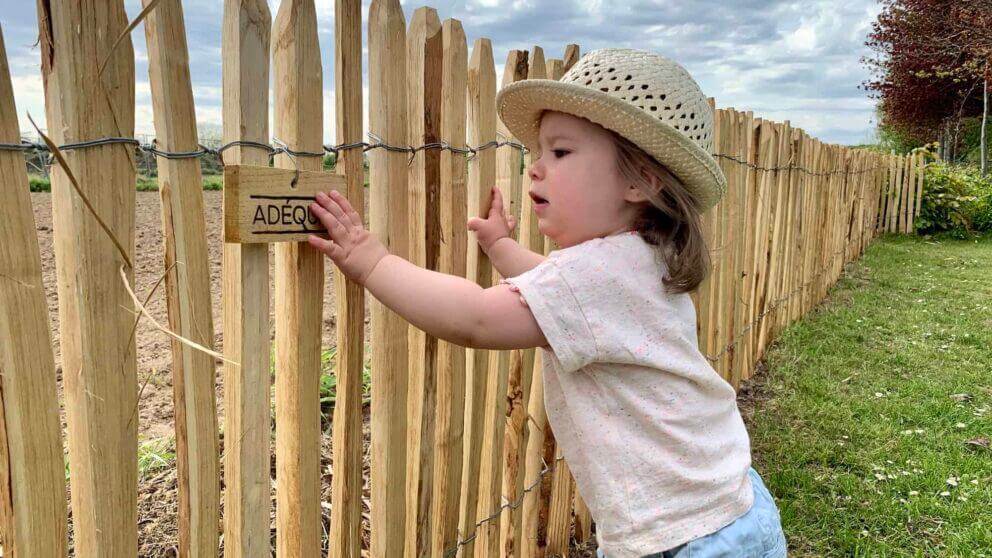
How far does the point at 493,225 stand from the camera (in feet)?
6.80

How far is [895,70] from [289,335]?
2837cm

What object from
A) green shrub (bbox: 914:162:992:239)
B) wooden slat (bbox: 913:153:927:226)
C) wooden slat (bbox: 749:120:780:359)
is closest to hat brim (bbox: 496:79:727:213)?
wooden slat (bbox: 749:120:780:359)

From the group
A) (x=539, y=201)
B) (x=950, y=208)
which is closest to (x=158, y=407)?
(x=539, y=201)

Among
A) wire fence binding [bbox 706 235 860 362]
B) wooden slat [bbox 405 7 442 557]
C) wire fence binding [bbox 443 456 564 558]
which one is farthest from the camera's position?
wire fence binding [bbox 706 235 860 362]

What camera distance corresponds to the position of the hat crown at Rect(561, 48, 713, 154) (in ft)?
5.12

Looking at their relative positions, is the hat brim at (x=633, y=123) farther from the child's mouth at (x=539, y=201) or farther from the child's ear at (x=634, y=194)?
the child's mouth at (x=539, y=201)

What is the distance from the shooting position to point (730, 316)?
13.9ft

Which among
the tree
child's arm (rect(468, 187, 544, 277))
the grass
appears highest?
the tree

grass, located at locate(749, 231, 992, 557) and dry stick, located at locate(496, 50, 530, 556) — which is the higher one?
dry stick, located at locate(496, 50, 530, 556)

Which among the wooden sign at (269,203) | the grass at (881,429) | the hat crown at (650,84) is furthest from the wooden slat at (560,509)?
the wooden sign at (269,203)

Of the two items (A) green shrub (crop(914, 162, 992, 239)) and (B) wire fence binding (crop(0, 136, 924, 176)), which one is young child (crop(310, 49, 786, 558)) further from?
(A) green shrub (crop(914, 162, 992, 239))

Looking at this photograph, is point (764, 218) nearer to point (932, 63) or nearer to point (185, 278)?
point (185, 278)

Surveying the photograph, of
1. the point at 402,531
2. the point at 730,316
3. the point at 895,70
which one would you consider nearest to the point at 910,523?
the point at 730,316

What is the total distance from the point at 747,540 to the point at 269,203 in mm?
1326
